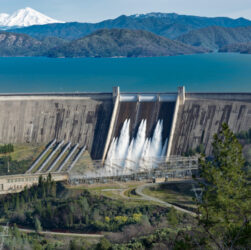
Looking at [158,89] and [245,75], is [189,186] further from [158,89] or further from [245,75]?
[245,75]

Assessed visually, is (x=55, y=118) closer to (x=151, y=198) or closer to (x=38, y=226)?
(x=151, y=198)

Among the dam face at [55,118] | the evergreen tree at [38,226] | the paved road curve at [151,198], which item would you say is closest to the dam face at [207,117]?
the paved road curve at [151,198]

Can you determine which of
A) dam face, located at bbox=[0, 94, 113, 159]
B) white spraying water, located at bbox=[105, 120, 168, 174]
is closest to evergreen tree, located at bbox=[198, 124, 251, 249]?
white spraying water, located at bbox=[105, 120, 168, 174]

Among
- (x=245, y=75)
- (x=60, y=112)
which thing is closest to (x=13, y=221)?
(x=60, y=112)

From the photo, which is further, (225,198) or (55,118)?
(55,118)

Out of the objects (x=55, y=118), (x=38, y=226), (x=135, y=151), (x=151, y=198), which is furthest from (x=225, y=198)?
(x=55, y=118)

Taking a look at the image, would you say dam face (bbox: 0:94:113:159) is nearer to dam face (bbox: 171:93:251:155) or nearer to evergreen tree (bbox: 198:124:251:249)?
dam face (bbox: 171:93:251:155)
